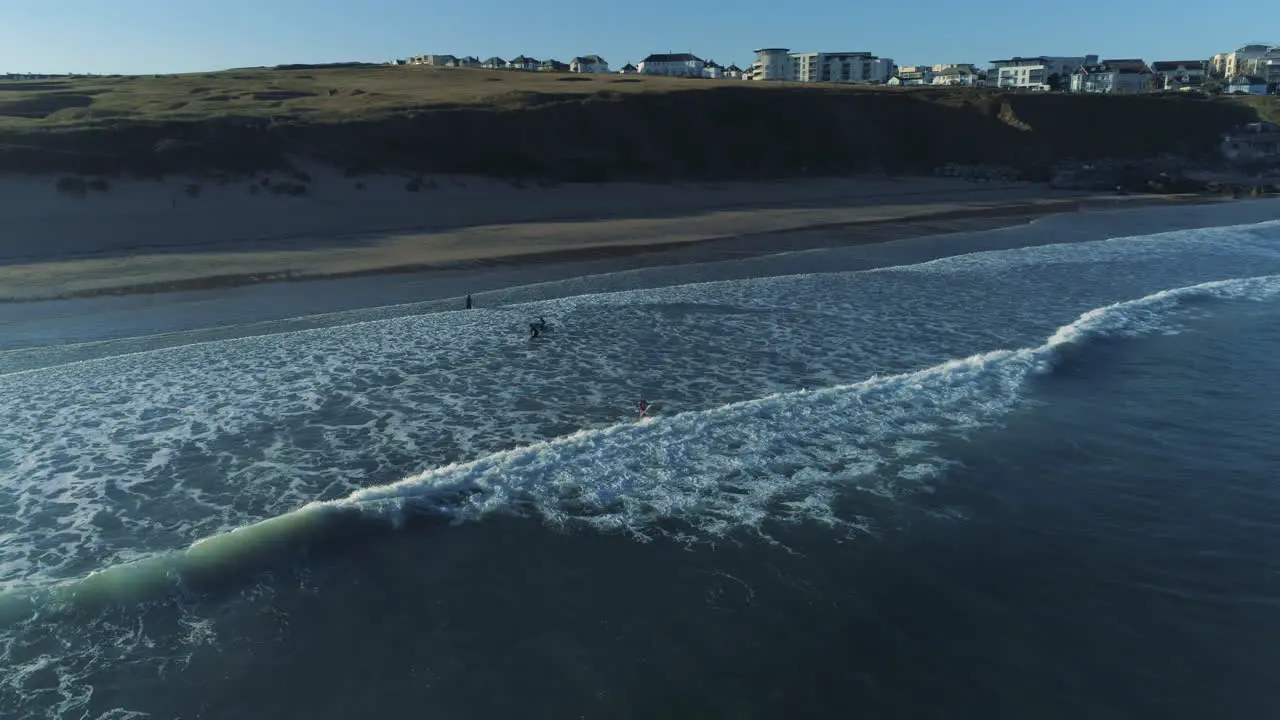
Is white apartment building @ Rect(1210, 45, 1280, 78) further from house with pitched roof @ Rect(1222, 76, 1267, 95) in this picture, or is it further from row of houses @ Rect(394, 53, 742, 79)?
row of houses @ Rect(394, 53, 742, 79)

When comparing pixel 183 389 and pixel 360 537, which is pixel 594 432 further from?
pixel 183 389

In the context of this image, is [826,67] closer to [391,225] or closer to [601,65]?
[601,65]

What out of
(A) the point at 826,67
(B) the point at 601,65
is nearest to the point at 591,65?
(B) the point at 601,65

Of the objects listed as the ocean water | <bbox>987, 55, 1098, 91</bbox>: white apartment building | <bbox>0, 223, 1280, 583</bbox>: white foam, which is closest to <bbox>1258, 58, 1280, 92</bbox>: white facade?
<bbox>987, 55, 1098, 91</bbox>: white apartment building

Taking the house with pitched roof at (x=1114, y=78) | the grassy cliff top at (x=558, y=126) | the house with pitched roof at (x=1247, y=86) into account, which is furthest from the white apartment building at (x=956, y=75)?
the grassy cliff top at (x=558, y=126)

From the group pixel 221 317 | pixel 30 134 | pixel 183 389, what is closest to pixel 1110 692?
pixel 183 389

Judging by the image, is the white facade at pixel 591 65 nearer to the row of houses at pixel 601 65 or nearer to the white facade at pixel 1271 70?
the row of houses at pixel 601 65
